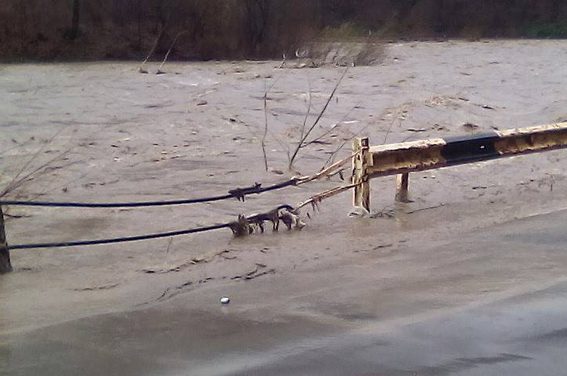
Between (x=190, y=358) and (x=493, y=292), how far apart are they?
2311 millimetres

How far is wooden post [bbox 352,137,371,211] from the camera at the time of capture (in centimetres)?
839

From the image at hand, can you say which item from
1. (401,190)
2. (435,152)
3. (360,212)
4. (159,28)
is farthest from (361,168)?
(159,28)

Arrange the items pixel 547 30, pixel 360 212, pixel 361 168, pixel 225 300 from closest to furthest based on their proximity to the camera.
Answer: pixel 225 300 → pixel 361 168 → pixel 360 212 → pixel 547 30

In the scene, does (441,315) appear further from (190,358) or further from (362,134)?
(362,134)

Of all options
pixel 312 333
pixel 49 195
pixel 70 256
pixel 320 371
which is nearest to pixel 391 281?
pixel 312 333

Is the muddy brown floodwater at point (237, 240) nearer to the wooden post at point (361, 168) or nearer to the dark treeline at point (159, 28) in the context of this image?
the wooden post at point (361, 168)

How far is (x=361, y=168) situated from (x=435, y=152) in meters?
0.91

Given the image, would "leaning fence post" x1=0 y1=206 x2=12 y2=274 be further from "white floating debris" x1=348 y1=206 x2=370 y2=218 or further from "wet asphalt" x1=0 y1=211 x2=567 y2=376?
"white floating debris" x1=348 y1=206 x2=370 y2=218

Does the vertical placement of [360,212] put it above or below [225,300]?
below

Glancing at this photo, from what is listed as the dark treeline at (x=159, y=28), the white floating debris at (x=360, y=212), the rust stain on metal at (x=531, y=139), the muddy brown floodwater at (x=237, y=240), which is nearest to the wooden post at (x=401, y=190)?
the muddy brown floodwater at (x=237, y=240)

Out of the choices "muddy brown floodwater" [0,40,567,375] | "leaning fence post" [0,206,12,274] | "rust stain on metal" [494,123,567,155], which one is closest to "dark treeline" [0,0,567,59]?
"muddy brown floodwater" [0,40,567,375]

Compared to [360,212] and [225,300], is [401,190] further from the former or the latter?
[225,300]

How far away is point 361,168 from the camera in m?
8.45

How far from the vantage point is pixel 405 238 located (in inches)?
322
